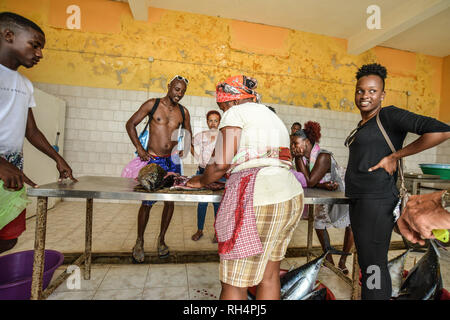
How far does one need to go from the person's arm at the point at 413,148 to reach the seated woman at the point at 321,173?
0.82m

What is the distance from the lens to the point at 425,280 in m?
1.83

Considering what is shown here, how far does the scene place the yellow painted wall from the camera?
4.79 meters

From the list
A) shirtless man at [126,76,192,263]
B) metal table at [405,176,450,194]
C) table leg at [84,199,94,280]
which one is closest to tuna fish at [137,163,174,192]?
table leg at [84,199,94,280]

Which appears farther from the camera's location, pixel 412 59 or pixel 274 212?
pixel 412 59

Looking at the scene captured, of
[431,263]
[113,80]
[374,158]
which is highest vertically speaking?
[113,80]

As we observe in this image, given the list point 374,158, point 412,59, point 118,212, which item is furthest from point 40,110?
point 412,59

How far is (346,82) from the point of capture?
5.97 metres

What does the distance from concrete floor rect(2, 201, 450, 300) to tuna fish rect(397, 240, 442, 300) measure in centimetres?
47

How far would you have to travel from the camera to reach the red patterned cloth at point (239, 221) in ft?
3.88

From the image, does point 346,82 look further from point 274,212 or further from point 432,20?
point 274,212

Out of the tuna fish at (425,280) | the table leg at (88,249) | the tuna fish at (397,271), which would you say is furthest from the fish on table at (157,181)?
the tuna fish at (425,280)

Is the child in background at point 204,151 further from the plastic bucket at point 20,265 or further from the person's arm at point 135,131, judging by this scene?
the plastic bucket at point 20,265

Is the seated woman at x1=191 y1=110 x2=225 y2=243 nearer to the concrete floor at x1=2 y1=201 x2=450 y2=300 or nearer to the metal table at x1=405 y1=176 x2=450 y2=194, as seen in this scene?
the concrete floor at x1=2 y1=201 x2=450 y2=300

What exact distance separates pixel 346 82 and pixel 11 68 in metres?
6.38
